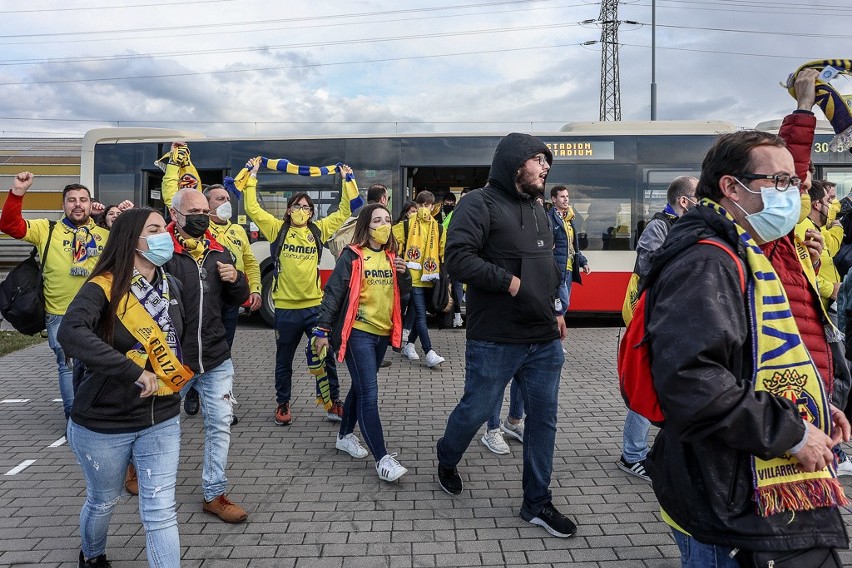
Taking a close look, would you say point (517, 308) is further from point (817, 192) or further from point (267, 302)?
point (267, 302)

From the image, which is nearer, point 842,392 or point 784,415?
point 784,415

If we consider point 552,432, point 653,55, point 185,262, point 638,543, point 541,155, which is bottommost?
point 638,543

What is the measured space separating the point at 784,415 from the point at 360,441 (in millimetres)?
3942

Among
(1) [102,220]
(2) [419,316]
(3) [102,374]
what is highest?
(1) [102,220]

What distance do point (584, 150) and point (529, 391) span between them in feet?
25.0

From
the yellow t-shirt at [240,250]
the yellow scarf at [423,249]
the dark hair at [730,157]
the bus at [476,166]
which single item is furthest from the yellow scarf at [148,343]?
the bus at [476,166]

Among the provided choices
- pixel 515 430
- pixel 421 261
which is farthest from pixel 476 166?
pixel 515 430

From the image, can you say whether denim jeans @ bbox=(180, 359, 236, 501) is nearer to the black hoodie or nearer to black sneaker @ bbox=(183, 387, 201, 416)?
the black hoodie

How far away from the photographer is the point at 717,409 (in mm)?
1663

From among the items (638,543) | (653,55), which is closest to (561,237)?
(638,543)

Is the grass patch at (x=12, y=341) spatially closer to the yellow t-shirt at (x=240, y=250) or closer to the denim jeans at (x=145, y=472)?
the yellow t-shirt at (x=240, y=250)

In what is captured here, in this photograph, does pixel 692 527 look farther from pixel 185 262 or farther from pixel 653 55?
pixel 653 55

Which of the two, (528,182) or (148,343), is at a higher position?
(528,182)

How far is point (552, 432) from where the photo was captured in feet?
12.1
